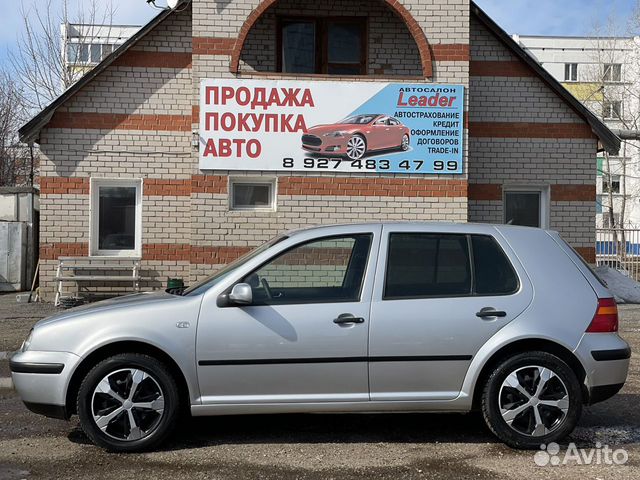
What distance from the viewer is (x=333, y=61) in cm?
1390

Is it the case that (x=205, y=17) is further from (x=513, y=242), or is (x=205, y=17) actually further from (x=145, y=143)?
(x=513, y=242)

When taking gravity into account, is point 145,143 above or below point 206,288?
above

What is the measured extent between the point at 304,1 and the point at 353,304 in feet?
31.7

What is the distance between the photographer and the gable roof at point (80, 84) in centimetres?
1293

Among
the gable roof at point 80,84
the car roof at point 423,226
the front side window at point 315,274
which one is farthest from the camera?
the gable roof at point 80,84

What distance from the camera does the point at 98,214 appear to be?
44.5ft

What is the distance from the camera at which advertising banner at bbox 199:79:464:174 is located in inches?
486

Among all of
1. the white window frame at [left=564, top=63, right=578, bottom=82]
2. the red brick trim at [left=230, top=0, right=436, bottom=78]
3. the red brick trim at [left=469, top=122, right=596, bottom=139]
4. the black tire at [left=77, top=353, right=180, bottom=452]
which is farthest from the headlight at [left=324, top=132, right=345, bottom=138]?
the white window frame at [left=564, top=63, right=578, bottom=82]

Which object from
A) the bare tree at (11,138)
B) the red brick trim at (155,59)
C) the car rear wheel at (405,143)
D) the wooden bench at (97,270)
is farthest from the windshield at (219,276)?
the bare tree at (11,138)

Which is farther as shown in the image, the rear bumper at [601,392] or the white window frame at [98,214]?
the white window frame at [98,214]

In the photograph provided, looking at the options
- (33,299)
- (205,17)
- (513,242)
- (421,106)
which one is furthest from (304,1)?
(513,242)

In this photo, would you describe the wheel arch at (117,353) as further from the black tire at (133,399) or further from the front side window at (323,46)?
the front side window at (323,46)

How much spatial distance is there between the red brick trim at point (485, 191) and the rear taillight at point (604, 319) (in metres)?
8.47

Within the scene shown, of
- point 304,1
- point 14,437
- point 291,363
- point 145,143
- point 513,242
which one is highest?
point 304,1
